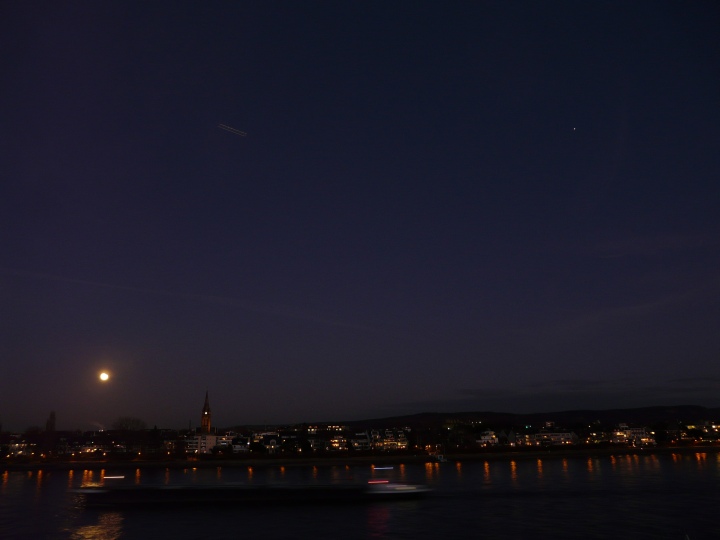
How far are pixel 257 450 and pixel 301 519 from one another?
5273 inches

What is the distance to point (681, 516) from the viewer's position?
42.7 meters

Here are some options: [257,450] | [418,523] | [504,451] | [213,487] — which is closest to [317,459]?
[257,450]

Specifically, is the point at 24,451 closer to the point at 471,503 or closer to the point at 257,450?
the point at 257,450

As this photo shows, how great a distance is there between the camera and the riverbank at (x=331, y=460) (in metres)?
141

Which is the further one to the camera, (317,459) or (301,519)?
(317,459)

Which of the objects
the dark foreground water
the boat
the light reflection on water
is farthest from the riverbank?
the light reflection on water

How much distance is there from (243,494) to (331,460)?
93.8 meters

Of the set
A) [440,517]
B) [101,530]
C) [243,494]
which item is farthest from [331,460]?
[101,530]

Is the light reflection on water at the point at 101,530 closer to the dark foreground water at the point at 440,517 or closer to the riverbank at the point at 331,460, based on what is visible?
the dark foreground water at the point at 440,517

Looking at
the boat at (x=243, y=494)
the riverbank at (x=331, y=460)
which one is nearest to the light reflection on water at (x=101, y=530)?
the boat at (x=243, y=494)

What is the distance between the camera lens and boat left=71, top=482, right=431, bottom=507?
58.2 meters

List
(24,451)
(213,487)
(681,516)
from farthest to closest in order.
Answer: (24,451)
(213,487)
(681,516)

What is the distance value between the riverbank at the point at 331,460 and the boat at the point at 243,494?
83.1m

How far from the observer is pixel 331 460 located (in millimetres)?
149875
